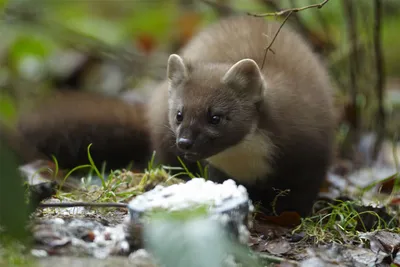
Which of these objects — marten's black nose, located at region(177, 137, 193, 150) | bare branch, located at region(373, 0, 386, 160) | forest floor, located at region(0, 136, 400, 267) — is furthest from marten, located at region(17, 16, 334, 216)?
bare branch, located at region(373, 0, 386, 160)

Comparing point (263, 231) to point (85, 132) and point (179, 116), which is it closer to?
point (179, 116)

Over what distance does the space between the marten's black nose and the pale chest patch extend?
1.47 feet

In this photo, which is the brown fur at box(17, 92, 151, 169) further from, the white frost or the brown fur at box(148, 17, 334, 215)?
the white frost

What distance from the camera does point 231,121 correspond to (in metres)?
3.99

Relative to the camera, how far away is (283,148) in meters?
4.19

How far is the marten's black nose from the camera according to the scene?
3.72m

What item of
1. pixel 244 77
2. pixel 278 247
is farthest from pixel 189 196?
pixel 244 77

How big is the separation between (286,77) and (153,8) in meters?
6.16

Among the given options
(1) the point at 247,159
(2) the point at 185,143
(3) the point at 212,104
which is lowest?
(1) the point at 247,159

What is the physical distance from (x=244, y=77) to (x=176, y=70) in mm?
443

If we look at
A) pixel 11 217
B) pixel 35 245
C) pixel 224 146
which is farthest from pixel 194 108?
pixel 11 217

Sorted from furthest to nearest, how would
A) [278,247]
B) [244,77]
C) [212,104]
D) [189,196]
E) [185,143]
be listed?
[244,77], [212,104], [185,143], [278,247], [189,196]

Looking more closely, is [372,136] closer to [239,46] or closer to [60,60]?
[239,46]

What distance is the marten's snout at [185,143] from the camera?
3.72 metres
